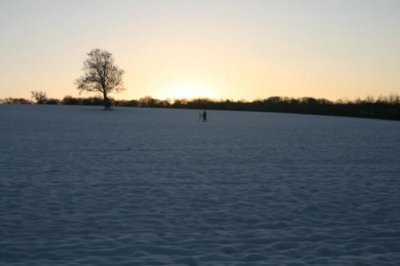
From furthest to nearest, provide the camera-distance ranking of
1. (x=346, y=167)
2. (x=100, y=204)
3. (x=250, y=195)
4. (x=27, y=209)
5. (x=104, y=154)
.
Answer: (x=104, y=154)
(x=346, y=167)
(x=250, y=195)
(x=100, y=204)
(x=27, y=209)

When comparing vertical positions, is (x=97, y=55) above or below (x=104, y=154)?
above

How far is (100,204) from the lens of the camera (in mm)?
12961

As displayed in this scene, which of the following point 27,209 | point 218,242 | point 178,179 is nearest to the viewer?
point 218,242

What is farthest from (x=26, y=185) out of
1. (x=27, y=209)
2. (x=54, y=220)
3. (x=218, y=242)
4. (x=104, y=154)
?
(x=104, y=154)

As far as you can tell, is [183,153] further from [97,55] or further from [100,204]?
[97,55]

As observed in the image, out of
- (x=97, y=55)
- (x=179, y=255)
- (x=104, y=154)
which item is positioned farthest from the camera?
(x=97, y=55)

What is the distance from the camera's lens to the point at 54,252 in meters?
8.76

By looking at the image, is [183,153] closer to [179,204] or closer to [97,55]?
[179,204]

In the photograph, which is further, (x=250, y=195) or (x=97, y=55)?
(x=97, y=55)

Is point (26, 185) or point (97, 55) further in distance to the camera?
point (97, 55)

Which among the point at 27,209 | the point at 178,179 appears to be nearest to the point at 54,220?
the point at 27,209

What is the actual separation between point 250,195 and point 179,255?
6.18 metres

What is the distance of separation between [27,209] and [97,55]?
99.9 meters

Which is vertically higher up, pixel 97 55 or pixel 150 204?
pixel 97 55
